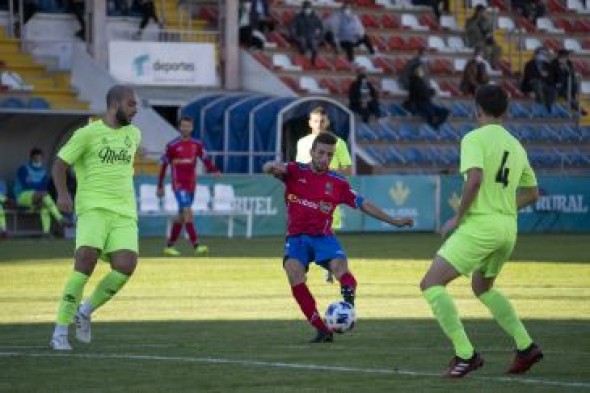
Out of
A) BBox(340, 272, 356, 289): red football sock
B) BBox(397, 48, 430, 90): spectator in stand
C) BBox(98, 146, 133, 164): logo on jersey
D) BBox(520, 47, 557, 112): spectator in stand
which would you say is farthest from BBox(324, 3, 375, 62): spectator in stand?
BBox(98, 146, 133, 164): logo on jersey

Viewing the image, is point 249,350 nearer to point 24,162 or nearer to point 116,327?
point 116,327

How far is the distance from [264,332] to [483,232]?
14.8ft

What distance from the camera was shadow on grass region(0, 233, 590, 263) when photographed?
29984 mm

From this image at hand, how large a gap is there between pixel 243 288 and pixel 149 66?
21871mm

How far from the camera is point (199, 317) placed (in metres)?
18.0

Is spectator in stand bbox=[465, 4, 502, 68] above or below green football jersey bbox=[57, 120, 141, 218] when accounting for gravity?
below

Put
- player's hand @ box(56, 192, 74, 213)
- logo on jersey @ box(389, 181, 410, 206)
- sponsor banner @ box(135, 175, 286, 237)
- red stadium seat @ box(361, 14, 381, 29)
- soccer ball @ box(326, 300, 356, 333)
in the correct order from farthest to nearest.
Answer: red stadium seat @ box(361, 14, 381, 29), logo on jersey @ box(389, 181, 410, 206), sponsor banner @ box(135, 175, 286, 237), soccer ball @ box(326, 300, 356, 333), player's hand @ box(56, 192, 74, 213)

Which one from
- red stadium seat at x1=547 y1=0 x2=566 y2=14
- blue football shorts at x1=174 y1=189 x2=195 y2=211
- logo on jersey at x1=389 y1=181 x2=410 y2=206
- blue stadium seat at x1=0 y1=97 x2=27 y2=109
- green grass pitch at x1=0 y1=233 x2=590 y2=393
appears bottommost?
logo on jersey at x1=389 y1=181 x2=410 y2=206

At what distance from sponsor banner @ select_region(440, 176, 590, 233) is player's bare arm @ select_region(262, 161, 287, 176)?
26.1m

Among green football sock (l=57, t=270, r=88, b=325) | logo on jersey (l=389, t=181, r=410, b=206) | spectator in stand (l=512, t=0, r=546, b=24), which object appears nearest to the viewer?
green football sock (l=57, t=270, r=88, b=325)

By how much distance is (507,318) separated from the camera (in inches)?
478

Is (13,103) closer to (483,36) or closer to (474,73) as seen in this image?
(474,73)

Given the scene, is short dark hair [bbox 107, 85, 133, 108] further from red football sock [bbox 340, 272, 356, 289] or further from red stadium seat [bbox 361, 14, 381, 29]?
red stadium seat [bbox 361, 14, 381, 29]

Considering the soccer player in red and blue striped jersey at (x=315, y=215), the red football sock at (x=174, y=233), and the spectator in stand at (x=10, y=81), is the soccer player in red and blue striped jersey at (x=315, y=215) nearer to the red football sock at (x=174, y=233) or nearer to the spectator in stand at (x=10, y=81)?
the red football sock at (x=174, y=233)
